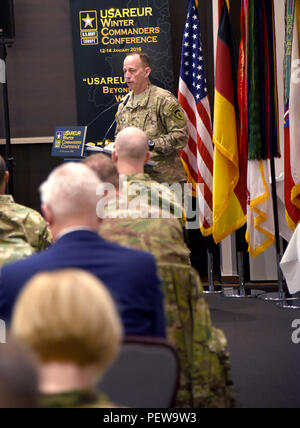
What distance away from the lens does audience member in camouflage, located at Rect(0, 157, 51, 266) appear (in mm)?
3039

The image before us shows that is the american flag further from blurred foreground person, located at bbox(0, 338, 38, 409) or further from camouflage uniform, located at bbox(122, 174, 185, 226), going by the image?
blurred foreground person, located at bbox(0, 338, 38, 409)

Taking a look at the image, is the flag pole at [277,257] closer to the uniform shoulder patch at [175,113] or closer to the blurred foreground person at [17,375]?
the uniform shoulder patch at [175,113]

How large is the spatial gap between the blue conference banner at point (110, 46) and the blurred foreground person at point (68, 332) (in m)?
6.01

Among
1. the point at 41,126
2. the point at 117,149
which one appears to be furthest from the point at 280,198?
the point at 117,149

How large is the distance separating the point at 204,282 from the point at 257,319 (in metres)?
1.83

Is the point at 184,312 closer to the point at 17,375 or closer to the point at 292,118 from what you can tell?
the point at 17,375

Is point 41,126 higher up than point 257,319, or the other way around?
point 41,126

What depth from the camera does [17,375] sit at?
929 mm

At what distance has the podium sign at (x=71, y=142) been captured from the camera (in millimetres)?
5059

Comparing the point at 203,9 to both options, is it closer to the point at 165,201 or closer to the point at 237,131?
the point at 237,131

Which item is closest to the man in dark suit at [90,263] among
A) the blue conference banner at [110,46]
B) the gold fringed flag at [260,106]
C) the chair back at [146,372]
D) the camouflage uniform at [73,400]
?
the chair back at [146,372]

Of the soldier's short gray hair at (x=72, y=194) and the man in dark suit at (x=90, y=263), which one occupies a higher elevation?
the soldier's short gray hair at (x=72, y=194)

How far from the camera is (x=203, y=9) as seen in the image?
6.97 meters

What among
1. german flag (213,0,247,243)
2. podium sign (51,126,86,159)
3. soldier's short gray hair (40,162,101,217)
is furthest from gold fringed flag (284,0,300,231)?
soldier's short gray hair (40,162,101,217)
